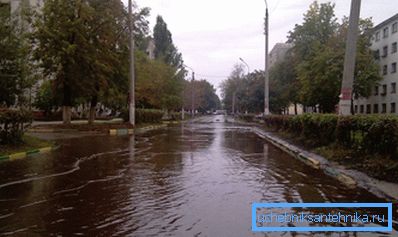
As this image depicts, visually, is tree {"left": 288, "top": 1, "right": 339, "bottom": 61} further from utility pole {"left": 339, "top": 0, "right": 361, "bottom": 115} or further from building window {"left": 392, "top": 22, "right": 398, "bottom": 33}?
utility pole {"left": 339, "top": 0, "right": 361, "bottom": 115}

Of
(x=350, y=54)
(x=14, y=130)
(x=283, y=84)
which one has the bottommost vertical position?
(x=14, y=130)

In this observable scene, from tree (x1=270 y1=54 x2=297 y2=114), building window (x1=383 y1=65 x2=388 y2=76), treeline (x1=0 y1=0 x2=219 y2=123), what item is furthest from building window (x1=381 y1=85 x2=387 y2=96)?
treeline (x1=0 y1=0 x2=219 y2=123)

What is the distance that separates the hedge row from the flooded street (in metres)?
1.98

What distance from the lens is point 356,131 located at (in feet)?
47.6

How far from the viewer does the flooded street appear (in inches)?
258

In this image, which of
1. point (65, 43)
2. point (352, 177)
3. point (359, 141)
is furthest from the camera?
point (65, 43)

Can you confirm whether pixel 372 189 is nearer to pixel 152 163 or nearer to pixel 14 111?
pixel 152 163

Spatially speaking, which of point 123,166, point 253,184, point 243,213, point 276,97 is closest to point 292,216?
point 243,213

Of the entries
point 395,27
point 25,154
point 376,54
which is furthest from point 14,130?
point 376,54

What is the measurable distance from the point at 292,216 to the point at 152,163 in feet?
25.8

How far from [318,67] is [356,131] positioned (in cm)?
3642

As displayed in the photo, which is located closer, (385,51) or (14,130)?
(14,130)

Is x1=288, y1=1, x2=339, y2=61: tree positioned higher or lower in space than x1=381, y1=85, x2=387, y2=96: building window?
higher

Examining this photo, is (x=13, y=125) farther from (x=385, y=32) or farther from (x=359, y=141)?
(x=385, y=32)
